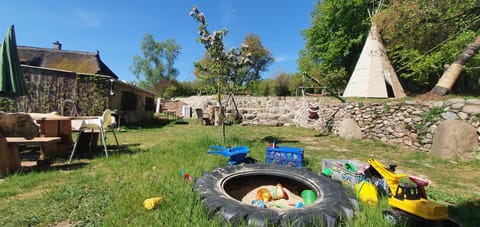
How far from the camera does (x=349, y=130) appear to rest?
7.85 meters

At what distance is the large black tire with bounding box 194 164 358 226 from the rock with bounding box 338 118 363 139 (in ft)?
19.1

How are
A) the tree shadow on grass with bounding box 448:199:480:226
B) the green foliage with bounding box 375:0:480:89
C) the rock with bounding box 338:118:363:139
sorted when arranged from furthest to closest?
the rock with bounding box 338:118:363:139, the green foliage with bounding box 375:0:480:89, the tree shadow on grass with bounding box 448:199:480:226

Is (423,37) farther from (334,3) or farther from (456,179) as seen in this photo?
(334,3)

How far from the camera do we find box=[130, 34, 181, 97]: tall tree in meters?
34.6

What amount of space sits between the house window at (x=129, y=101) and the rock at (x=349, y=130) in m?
10.7

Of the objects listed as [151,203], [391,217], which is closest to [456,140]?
[391,217]

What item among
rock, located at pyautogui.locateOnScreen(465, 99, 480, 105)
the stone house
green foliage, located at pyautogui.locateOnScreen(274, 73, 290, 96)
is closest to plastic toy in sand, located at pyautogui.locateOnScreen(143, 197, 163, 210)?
rock, located at pyautogui.locateOnScreen(465, 99, 480, 105)

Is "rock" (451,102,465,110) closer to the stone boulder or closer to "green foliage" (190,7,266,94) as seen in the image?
the stone boulder

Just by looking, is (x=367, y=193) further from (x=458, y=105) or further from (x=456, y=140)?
(x=458, y=105)

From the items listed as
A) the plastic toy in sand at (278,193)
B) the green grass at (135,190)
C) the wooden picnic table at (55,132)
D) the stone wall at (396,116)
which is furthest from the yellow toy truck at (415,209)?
the wooden picnic table at (55,132)

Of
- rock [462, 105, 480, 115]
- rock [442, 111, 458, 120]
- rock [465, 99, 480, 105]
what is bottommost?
rock [442, 111, 458, 120]

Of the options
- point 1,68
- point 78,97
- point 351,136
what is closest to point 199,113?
point 78,97

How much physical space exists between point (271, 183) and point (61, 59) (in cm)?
1812

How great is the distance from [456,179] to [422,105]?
336 centimetres
